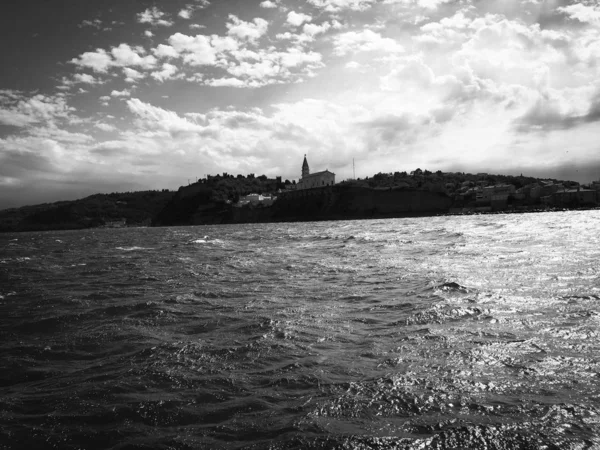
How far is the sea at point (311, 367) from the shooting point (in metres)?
5.95

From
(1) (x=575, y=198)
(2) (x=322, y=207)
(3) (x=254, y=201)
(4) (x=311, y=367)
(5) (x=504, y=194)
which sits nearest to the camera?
(4) (x=311, y=367)

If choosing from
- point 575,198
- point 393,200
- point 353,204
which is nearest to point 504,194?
point 575,198

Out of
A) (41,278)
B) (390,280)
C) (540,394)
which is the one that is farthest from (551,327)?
(41,278)

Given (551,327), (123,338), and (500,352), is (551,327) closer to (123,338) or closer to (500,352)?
(500,352)

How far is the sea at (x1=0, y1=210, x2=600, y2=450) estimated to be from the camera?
5949 millimetres

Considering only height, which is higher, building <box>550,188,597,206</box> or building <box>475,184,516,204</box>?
building <box>475,184,516,204</box>

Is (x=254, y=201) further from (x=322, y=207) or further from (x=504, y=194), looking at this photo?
(x=504, y=194)

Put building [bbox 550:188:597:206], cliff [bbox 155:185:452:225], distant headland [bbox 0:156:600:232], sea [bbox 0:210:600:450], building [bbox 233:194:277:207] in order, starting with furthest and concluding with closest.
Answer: building [bbox 233:194:277:207], cliff [bbox 155:185:452:225], distant headland [bbox 0:156:600:232], building [bbox 550:188:597:206], sea [bbox 0:210:600:450]

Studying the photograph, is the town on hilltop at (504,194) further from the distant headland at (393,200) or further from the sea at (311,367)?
the sea at (311,367)

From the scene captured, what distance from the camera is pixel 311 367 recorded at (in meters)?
8.42

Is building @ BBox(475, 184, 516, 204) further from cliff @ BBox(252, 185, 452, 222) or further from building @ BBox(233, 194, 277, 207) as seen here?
building @ BBox(233, 194, 277, 207)

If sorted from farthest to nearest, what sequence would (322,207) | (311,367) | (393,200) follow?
(322,207) < (393,200) < (311,367)

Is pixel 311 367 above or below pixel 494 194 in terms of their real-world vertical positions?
below

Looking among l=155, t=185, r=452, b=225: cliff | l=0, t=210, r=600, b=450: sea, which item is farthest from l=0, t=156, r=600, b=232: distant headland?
l=0, t=210, r=600, b=450: sea
